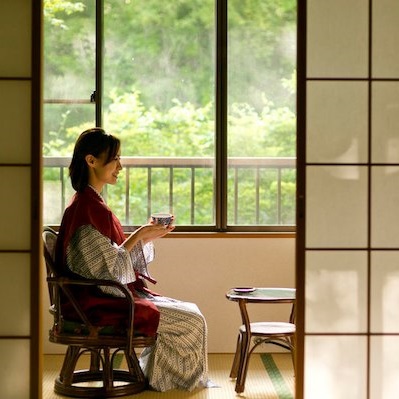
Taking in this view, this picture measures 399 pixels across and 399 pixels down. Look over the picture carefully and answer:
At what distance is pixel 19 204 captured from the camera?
392 cm

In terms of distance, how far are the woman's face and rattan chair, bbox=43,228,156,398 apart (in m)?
0.38

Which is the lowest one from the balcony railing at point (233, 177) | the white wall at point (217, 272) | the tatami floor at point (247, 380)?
the tatami floor at point (247, 380)

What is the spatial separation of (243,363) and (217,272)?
1144 millimetres

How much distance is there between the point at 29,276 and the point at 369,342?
1.50 m

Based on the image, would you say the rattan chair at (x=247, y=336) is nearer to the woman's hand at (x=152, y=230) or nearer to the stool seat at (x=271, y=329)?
the stool seat at (x=271, y=329)

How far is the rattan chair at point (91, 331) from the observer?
444 cm

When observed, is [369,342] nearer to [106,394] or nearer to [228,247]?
[106,394]

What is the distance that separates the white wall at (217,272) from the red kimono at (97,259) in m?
1.21

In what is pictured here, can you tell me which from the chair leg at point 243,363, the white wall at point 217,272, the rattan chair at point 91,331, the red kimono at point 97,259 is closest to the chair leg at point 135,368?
the rattan chair at point 91,331

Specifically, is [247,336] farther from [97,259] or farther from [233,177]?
[233,177]

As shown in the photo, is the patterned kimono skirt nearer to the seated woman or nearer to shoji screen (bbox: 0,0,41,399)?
the seated woman

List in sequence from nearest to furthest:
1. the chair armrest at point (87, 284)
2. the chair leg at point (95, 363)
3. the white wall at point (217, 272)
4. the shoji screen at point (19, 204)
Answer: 1. the shoji screen at point (19, 204)
2. the chair armrest at point (87, 284)
3. the chair leg at point (95, 363)
4. the white wall at point (217, 272)

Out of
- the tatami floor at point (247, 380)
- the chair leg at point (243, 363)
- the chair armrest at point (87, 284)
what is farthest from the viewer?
the chair leg at point (243, 363)

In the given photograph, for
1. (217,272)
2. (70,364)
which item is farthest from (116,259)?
(217,272)
